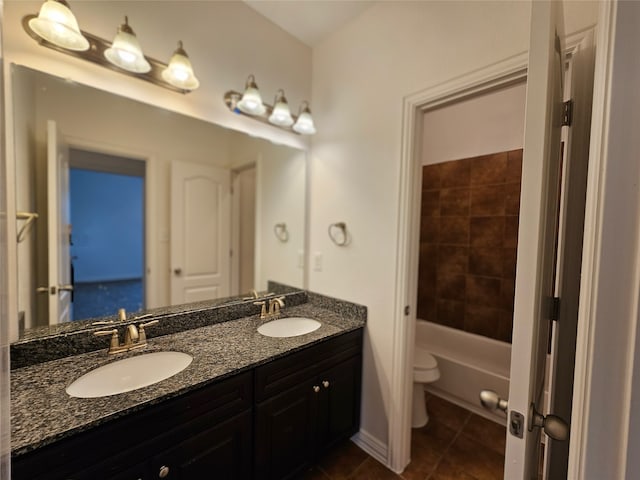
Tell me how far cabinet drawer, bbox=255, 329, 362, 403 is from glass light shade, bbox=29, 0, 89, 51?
1.53 m

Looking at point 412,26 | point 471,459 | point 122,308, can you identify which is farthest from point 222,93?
point 471,459

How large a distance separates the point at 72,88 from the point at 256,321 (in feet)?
4.61

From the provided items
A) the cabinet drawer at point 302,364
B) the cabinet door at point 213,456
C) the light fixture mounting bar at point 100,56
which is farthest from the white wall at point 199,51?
the cabinet door at point 213,456

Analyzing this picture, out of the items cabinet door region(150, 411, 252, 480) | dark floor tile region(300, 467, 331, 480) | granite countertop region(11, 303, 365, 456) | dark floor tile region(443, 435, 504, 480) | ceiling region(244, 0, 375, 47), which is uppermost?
ceiling region(244, 0, 375, 47)

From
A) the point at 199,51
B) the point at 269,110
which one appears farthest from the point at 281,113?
the point at 199,51

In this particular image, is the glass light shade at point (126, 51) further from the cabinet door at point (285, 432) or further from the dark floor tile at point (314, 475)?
the dark floor tile at point (314, 475)

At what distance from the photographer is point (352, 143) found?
182 centimetres

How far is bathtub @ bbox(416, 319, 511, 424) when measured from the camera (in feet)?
7.01

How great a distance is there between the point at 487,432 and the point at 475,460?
0.31m

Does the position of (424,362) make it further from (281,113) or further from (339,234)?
(281,113)

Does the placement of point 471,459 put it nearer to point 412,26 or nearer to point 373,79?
point 373,79

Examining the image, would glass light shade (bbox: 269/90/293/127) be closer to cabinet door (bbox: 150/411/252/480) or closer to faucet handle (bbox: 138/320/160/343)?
faucet handle (bbox: 138/320/160/343)

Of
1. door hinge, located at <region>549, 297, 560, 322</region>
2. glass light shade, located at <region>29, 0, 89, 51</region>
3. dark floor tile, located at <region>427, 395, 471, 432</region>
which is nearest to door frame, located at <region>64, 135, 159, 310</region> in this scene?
glass light shade, located at <region>29, 0, 89, 51</region>

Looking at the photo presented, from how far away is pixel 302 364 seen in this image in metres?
1.40
